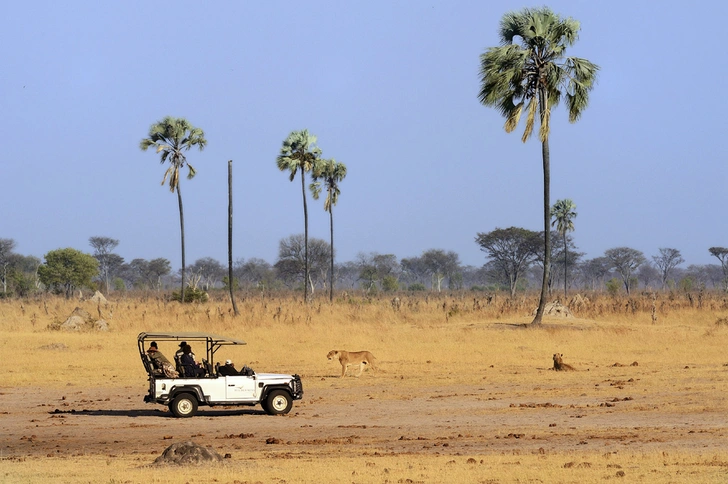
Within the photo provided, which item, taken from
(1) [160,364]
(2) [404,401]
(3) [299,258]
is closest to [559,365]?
(2) [404,401]

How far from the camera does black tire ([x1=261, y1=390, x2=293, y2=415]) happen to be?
2034 centimetres

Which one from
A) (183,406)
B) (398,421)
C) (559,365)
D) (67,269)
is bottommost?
(398,421)

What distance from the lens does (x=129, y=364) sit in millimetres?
31516

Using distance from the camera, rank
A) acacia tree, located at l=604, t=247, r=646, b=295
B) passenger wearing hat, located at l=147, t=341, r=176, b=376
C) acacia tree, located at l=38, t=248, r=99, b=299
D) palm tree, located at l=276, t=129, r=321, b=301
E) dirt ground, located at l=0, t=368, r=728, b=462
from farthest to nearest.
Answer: acacia tree, located at l=604, t=247, r=646, b=295 → acacia tree, located at l=38, t=248, r=99, b=299 → palm tree, located at l=276, t=129, r=321, b=301 → passenger wearing hat, located at l=147, t=341, r=176, b=376 → dirt ground, located at l=0, t=368, r=728, b=462

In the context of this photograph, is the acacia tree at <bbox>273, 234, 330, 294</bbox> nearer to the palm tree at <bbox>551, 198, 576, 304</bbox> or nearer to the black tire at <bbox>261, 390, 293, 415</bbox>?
the palm tree at <bbox>551, 198, 576, 304</bbox>

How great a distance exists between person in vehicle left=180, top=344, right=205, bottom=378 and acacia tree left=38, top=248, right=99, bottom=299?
63.2 metres

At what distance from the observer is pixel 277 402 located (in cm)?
2041

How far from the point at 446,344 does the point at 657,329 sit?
946 cm

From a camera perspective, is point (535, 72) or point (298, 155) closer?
point (535, 72)

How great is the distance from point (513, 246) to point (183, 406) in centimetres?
8500

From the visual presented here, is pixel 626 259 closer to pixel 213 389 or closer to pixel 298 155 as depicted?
pixel 298 155

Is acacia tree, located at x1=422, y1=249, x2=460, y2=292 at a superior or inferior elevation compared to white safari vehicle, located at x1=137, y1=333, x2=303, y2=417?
superior

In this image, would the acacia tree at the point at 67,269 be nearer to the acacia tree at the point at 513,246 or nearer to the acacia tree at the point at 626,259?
the acacia tree at the point at 513,246

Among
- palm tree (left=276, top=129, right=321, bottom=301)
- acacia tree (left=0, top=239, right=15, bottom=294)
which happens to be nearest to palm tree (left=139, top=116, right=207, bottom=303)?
palm tree (left=276, top=129, right=321, bottom=301)
